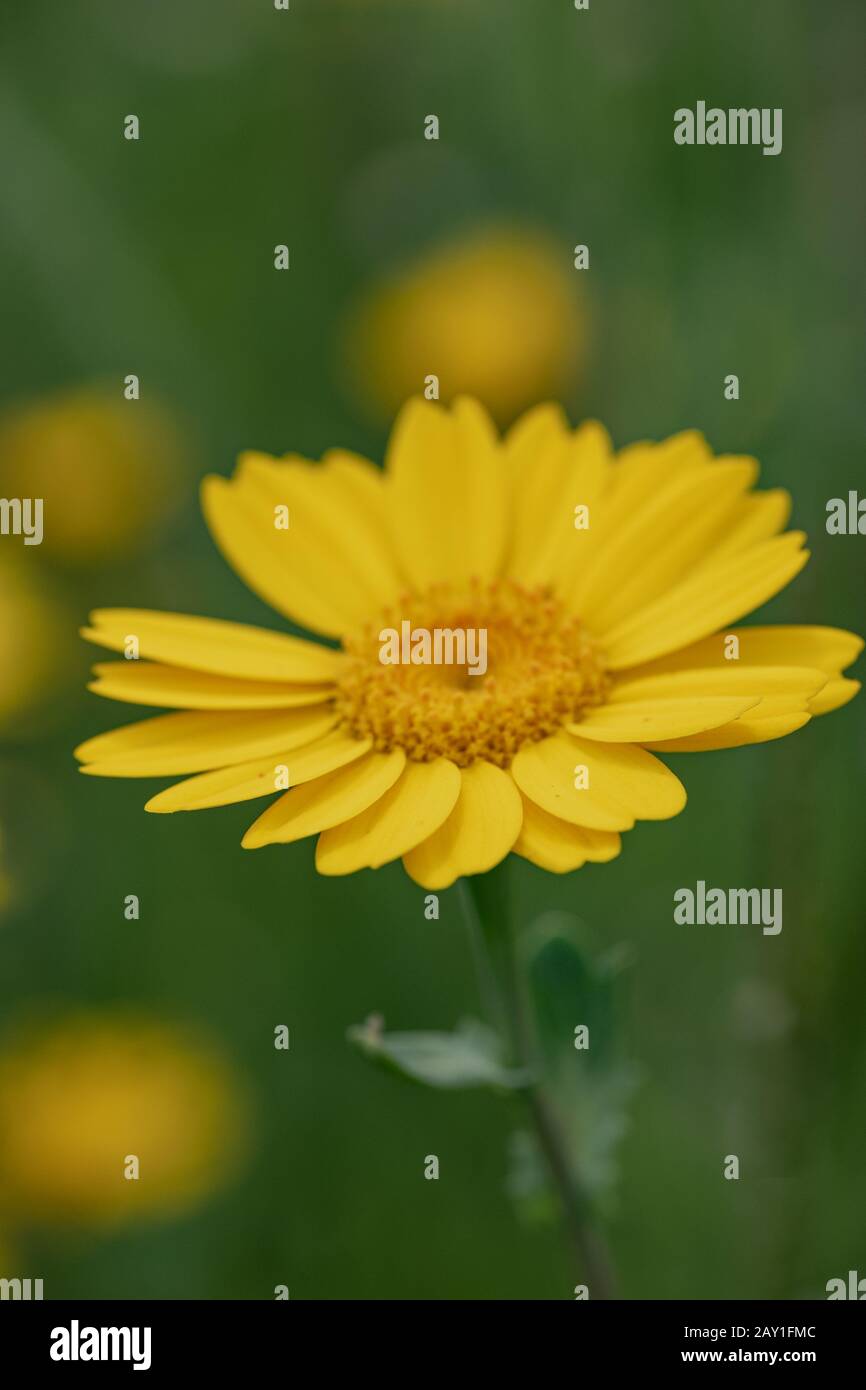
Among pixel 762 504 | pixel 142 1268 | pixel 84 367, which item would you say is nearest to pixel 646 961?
pixel 142 1268

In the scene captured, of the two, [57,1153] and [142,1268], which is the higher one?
[57,1153]

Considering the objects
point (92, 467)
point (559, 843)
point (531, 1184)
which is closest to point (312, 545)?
point (559, 843)

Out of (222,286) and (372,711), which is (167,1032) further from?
(222,286)

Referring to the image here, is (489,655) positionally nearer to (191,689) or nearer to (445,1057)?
(191,689)

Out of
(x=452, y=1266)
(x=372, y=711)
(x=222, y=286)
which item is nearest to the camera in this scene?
(x=372, y=711)

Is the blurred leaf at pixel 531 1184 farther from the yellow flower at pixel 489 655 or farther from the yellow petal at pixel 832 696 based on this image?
the yellow petal at pixel 832 696

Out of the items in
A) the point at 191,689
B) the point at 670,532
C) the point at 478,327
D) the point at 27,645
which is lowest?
the point at 191,689

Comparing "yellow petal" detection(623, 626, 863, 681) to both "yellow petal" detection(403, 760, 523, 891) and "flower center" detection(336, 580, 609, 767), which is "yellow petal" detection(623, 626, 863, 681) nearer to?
"flower center" detection(336, 580, 609, 767)
